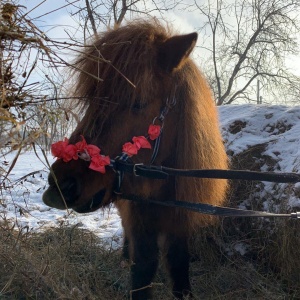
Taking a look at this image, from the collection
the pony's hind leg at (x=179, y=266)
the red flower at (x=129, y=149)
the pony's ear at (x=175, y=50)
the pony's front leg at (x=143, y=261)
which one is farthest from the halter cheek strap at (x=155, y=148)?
the pony's hind leg at (x=179, y=266)

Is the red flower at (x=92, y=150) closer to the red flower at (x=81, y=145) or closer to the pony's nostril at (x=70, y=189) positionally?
the red flower at (x=81, y=145)

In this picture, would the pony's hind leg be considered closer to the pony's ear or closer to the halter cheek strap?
the halter cheek strap

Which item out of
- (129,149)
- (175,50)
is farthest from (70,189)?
(175,50)

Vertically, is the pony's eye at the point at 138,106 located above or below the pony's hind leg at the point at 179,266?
above

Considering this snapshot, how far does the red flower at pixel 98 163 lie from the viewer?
8.09 feet

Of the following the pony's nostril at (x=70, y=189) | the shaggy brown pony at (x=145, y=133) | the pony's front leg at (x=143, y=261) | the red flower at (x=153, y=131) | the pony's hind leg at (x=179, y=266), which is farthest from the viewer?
the pony's hind leg at (x=179, y=266)

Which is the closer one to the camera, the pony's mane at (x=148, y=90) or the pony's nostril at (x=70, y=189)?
the pony's nostril at (x=70, y=189)

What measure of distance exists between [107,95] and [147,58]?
40 cm

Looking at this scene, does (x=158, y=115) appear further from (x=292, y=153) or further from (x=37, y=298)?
(x=292, y=153)

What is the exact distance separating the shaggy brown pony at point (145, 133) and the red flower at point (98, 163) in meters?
0.07

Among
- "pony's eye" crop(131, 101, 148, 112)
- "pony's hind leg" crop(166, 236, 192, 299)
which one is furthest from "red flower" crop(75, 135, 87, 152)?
"pony's hind leg" crop(166, 236, 192, 299)

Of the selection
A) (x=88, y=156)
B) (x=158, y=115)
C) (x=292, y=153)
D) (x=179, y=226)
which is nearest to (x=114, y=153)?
(x=88, y=156)

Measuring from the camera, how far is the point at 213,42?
2169 centimetres

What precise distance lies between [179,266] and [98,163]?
1.53 m
